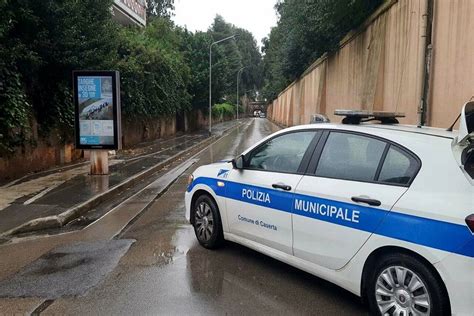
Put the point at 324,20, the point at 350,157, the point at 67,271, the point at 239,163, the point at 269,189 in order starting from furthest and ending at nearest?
the point at 324,20
the point at 239,163
the point at 67,271
the point at 269,189
the point at 350,157

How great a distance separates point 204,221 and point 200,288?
1.37m

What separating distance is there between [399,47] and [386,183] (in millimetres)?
8602

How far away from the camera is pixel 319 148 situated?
4344 millimetres

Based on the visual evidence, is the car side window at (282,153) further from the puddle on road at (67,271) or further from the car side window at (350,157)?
the puddle on road at (67,271)

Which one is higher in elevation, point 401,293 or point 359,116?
point 359,116

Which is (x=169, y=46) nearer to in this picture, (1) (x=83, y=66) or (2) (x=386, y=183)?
(1) (x=83, y=66)

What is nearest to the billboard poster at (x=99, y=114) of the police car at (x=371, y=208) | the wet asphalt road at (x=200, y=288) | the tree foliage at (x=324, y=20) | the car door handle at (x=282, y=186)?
the wet asphalt road at (x=200, y=288)

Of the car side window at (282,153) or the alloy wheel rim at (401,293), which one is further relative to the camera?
the car side window at (282,153)

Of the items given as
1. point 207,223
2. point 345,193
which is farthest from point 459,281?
point 207,223

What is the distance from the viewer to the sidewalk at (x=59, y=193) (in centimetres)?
695

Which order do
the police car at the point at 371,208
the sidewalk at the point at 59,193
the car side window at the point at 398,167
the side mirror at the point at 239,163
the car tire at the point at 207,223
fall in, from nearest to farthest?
the police car at the point at 371,208 → the car side window at the point at 398,167 → the side mirror at the point at 239,163 → the car tire at the point at 207,223 → the sidewalk at the point at 59,193

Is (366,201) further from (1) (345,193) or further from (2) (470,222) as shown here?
(2) (470,222)

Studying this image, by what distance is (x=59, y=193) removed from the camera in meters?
9.05

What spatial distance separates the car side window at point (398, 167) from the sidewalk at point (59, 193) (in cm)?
536
